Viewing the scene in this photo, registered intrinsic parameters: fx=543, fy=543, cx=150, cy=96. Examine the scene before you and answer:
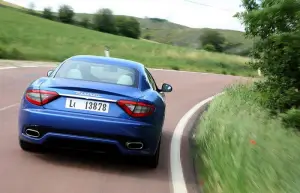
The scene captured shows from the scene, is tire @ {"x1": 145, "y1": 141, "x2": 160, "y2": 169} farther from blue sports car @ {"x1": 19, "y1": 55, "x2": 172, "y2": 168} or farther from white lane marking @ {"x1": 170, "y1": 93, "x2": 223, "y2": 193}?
white lane marking @ {"x1": 170, "y1": 93, "x2": 223, "y2": 193}

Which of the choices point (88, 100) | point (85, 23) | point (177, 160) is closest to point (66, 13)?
point (85, 23)

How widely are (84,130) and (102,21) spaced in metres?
102

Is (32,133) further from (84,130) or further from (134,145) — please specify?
(134,145)

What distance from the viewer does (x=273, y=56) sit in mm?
13461

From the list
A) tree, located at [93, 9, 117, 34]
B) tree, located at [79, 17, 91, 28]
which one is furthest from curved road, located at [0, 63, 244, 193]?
tree, located at [93, 9, 117, 34]

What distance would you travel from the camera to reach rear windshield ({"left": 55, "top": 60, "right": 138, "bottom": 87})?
7.30 m

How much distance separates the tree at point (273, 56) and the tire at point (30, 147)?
5332 mm

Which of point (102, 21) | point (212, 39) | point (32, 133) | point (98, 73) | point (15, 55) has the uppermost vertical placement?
point (98, 73)

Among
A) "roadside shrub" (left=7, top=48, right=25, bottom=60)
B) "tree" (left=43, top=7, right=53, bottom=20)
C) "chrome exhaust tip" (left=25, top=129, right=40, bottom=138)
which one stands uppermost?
"chrome exhaust tip" (left=25, top=129, right=40, bottom=138)

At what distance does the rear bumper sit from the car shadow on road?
0.35 meters

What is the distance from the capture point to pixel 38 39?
164 feet

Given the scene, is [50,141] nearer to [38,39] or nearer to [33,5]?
[38,39]

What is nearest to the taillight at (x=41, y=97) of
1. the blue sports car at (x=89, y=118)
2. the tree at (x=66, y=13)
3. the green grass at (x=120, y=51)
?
the blue sports car at (x=89, y=118)

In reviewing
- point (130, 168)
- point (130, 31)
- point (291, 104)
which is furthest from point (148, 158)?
point (130, 31)
